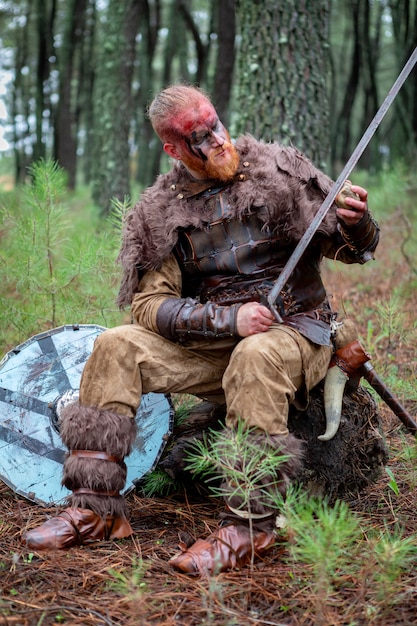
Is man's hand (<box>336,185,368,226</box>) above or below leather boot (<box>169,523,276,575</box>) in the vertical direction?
above

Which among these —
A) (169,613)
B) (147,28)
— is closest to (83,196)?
(147,28)

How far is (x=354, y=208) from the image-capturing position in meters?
2.71

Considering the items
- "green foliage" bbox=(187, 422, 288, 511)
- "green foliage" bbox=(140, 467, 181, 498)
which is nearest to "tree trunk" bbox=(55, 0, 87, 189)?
"green foliage" bbox=(140, 467, 181, 498)

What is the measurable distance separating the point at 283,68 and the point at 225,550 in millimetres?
3528

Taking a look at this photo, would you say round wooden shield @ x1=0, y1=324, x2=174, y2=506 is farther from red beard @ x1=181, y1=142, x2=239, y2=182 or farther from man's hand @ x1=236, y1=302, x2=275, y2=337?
red beard @ x1=181, y1=142, x2=239, y2=182

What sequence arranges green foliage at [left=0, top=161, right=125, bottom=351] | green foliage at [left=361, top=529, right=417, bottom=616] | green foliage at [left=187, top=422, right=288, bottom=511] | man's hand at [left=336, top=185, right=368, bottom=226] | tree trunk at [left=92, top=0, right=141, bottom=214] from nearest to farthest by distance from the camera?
1. green foliage at [left=361, top=529, right=417, bottom=616]
2. green foliage at [left=187, top=422, right=288, bottom=511]
3. man's hand at [left=336, top=185, right=368, bottom=226]
4. green foliage at [left=0, top=161, right=125, bottom=351]
5. tree trunk at [left=92, top=0, right=141, bottom=214]

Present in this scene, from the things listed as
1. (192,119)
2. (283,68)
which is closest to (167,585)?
(192,119)

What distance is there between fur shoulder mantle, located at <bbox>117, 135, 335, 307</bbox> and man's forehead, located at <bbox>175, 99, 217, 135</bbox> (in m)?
0.21

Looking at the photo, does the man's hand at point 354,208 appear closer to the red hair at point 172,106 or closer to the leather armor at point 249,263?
the leather armor at point 249,263

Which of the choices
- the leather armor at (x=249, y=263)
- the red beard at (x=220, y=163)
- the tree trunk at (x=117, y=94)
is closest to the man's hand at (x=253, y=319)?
the leather armor at (x=249, y=263)

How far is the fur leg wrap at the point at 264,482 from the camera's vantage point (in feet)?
7.79

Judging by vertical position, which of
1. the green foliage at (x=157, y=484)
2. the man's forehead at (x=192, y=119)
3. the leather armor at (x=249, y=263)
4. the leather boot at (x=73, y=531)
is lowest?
the green foliage at (x=157, y=484)

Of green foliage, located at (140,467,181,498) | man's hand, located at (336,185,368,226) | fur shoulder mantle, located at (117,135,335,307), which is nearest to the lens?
man's hand, located at (336,185,368,226)

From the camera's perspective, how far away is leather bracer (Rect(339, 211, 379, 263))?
276 cm
